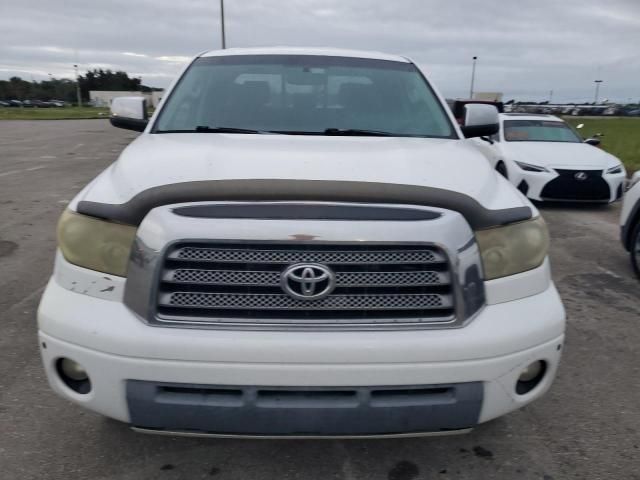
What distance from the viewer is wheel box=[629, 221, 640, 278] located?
5016 mm

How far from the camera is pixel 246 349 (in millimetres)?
1876

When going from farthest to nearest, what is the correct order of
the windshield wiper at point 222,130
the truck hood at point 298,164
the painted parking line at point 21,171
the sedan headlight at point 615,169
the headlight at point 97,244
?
the painted parking line at point 21,171, the sedan headlight at point 615,169, the windshield wiper at point 222,130, the truck hood at point 298,164, the headlight at point 97,244

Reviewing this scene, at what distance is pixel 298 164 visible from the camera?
7.30 feet

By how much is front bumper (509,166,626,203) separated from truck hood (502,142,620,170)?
0.63 ft

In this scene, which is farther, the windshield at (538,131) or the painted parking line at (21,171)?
the painted parking line at (21,171)

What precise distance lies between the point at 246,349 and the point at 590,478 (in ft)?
5.32

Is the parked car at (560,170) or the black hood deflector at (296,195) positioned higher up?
the black hood deflector at (296,195)

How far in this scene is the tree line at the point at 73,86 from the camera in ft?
359

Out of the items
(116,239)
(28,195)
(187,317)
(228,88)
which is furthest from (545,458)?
(28,195)

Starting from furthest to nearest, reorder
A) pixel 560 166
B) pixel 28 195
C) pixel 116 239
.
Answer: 1. pixel 28 195
2. pixel 560 166
3. pixel 116 239

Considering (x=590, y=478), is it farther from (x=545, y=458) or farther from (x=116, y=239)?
(x=116, y=239)

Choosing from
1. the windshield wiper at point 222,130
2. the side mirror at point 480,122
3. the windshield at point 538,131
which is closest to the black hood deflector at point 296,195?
the windshield wiper at point 222,130

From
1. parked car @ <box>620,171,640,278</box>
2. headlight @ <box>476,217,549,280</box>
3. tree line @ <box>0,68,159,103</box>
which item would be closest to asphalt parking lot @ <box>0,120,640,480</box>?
headlight @ <box>476,217,549,280</box>

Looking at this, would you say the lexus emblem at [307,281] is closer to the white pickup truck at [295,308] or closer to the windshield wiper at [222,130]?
the white pickup truck at [295,308]
